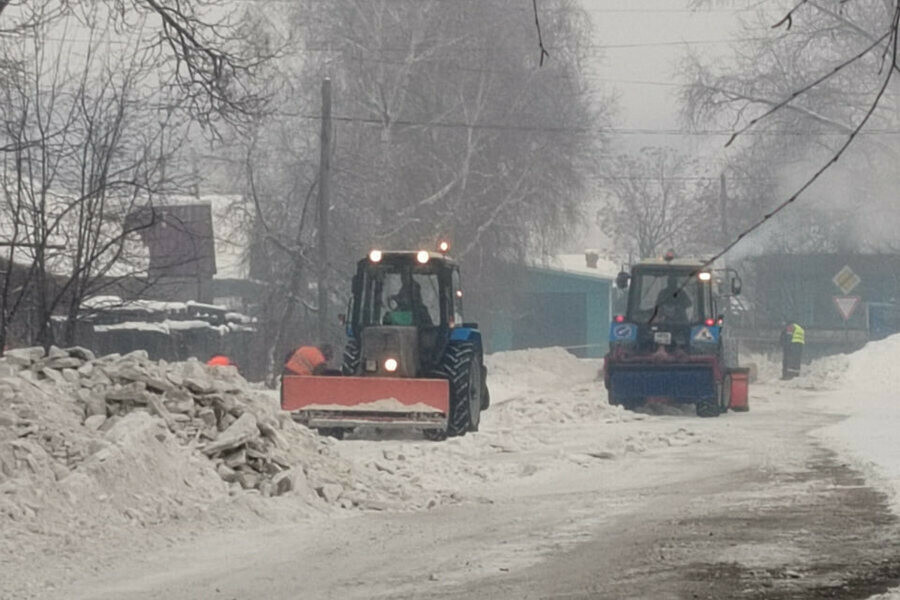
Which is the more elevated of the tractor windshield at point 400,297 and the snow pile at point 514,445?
the tractor windshield at point 400,297

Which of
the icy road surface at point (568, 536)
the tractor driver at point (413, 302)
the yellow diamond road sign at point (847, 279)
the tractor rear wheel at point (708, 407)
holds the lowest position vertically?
the icy road surface at point (568, 536)

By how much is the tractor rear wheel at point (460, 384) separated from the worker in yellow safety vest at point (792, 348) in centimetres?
1863

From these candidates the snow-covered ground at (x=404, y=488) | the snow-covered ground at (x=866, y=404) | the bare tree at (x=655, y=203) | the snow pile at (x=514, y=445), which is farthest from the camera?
the bare tree at (x=655, y=203)

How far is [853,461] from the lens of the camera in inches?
666

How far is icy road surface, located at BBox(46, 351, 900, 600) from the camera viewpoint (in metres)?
8.89

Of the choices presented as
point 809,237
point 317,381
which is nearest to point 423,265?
point 317,381

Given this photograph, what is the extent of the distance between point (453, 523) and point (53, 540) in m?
3.14

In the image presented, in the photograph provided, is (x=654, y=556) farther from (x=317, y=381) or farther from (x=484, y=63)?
(x=484, y=63)

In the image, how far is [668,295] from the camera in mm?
26125

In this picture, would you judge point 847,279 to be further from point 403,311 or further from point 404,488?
point 404,488

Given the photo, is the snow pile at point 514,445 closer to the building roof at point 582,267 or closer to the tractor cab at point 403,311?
the tractor cab at point 403,311

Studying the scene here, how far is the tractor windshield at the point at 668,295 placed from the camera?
2700 centimetres

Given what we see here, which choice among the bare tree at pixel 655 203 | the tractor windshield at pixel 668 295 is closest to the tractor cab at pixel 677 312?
the tractor windshield at pixel 668 295

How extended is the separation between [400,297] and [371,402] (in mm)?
2344
